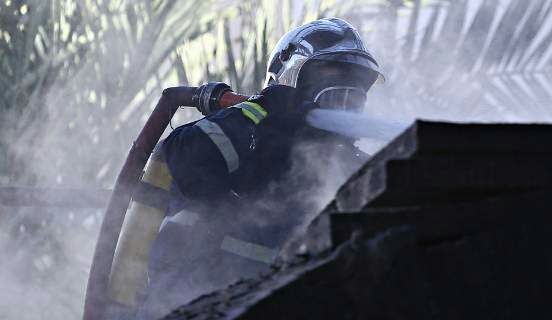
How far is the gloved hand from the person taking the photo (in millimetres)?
3369

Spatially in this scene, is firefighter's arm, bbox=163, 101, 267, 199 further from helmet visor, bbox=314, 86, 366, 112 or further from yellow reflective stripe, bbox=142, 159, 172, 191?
helmet visor, bbox=314, 86, 366, 112

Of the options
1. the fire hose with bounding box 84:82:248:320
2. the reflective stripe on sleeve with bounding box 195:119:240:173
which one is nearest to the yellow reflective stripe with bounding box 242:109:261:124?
the reflective stripe on sleeve with bounding box 195:119:240:173

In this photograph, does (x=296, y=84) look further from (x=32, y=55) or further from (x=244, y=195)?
(x=32, y=55)

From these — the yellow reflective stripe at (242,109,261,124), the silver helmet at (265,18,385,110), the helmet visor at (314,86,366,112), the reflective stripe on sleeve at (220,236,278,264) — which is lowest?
the reflective stripe on sleeve at (220,236,278,264)

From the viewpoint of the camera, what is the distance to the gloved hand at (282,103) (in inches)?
133

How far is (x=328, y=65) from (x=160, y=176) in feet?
2.73

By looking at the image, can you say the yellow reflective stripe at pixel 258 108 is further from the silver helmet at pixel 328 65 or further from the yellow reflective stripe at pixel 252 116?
the silver helmet at pixel 328 65

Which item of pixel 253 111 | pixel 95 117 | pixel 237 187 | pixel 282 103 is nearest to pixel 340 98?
pixel 282 103

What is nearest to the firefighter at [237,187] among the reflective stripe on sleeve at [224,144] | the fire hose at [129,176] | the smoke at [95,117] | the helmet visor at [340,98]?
the reflective stripe on sleeve at [224,144]

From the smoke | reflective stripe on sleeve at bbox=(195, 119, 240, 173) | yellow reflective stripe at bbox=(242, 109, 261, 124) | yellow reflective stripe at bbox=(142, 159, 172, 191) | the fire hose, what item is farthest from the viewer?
the smoke

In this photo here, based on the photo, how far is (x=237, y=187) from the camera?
10.8 ft

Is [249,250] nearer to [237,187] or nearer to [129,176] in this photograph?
[237,187]

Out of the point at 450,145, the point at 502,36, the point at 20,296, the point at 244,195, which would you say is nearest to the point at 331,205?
the point at 450,145

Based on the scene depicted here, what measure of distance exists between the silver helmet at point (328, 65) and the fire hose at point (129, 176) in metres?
0.26
